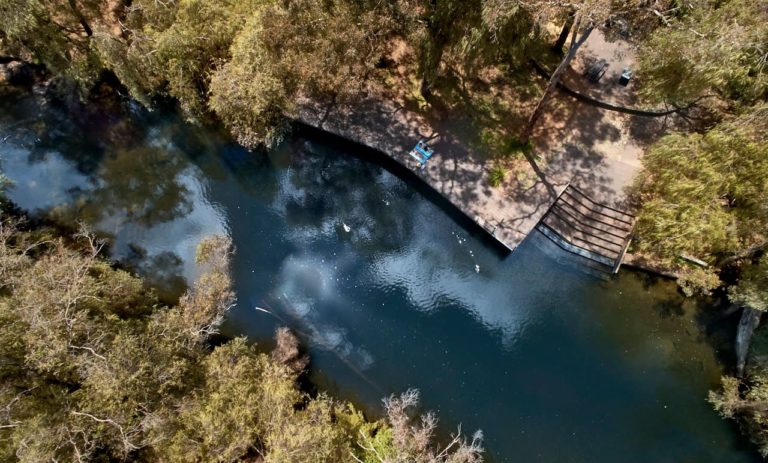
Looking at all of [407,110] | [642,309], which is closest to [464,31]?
[407,110]

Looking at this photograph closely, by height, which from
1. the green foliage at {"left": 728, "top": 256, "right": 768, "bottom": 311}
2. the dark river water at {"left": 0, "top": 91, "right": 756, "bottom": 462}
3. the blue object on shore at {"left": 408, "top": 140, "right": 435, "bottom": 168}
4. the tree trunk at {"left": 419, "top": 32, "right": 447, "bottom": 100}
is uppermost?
the tree trunk at {"left": 419, "top": 32, "right": 447, "bottom": 100}

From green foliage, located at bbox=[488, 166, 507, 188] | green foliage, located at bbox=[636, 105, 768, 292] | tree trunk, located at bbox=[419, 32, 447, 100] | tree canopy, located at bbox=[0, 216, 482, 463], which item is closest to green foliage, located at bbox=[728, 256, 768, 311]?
green foliage, located at bbox=[636, 105, 768, 292]

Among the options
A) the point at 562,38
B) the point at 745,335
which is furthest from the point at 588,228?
the point at 562,38

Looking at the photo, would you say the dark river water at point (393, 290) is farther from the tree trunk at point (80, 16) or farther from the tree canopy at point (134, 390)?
the tree trunk at point (80, 16)

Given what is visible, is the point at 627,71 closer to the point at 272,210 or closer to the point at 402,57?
the point at 402,57

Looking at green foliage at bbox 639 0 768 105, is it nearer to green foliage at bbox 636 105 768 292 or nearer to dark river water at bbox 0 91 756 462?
green foliage at bbox 636 105 768 292

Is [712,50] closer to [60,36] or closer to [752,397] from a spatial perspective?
[752,397]
